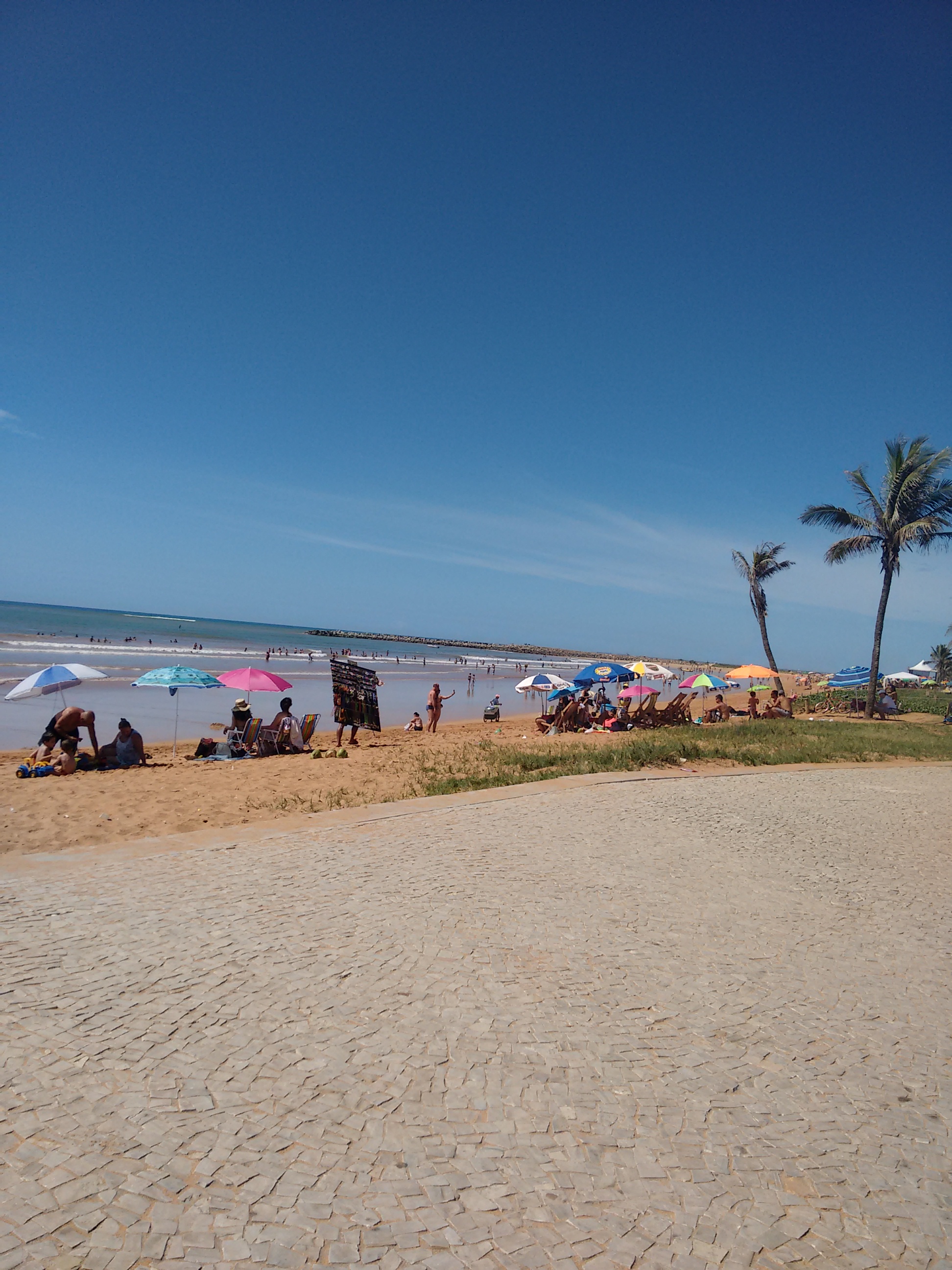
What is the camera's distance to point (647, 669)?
932 inches

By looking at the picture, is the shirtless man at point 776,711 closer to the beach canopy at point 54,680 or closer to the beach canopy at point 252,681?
the beach canopy at point 252,681

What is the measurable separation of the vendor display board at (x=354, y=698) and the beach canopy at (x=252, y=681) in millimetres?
1273

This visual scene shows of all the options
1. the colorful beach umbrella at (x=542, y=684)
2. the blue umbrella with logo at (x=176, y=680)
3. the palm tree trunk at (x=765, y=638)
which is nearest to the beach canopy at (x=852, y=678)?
the palm tree trunk at (x=765, y=638)

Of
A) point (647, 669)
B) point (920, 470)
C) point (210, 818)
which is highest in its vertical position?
point (920, 470)

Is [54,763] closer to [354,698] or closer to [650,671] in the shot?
[354,698]

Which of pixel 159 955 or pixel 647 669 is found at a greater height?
pixel 647 669

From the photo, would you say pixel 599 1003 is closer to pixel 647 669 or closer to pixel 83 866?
pixel 83 866

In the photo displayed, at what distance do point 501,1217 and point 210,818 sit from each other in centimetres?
698

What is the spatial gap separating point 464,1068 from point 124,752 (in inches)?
422

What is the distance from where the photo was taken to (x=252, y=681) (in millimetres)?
14570

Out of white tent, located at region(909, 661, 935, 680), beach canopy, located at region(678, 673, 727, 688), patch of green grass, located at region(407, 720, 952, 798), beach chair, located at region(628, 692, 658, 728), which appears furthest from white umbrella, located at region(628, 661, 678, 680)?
white tent, located at region(909, 661, 935, 680)

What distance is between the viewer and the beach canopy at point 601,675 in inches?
818

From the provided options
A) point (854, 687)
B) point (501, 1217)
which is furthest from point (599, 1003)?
point (854, 687)

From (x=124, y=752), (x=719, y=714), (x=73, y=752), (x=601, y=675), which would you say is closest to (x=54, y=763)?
(x=73, y=752)
